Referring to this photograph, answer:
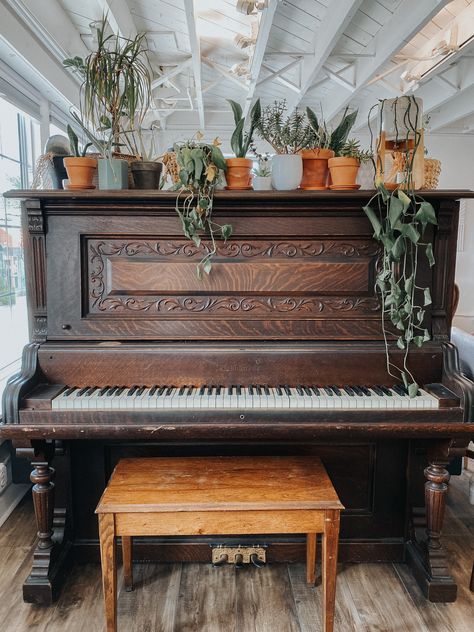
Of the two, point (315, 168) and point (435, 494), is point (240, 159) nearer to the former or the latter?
point (315, 168)

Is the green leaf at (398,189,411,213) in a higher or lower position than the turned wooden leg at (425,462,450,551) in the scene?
higher

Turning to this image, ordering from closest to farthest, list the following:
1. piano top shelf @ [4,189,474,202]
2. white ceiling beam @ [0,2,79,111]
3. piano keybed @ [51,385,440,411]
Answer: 1. piano keybed @ [51,385,440,411]
2. piano top shelf @ [4,189,474,202]
3. white ceiling beam @ [0,2,79,111]

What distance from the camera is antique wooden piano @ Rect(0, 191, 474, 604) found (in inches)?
72.8

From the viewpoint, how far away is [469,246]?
6570 millimetres

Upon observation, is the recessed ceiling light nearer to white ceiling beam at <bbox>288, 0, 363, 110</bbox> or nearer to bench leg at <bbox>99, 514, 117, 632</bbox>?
white ceiling beam at <bbox>288, 0, 363, 110</bbox>

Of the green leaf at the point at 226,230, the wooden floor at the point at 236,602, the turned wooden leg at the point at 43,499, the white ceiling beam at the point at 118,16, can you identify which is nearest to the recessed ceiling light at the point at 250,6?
the white ceiling beam at the point at 118,16

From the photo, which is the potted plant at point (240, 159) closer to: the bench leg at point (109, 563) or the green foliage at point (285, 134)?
the green foliage at point (285, 134)

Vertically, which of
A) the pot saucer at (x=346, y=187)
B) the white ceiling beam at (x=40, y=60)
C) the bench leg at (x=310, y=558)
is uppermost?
the white ceiling beam at (x=40, y=60)

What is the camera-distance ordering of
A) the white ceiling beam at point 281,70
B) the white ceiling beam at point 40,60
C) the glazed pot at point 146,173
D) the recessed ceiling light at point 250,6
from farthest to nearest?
the white ceiling beam at point 281,70
the recessed ceiling light at point 250,6
the white ceiling beam at point 40,60
the glazed pot at point 146,173

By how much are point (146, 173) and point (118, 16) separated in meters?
1.79

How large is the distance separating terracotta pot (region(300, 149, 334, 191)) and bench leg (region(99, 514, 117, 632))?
1.39 meters

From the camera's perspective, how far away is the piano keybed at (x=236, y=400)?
1688mm

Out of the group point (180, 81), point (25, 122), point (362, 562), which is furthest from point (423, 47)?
point (362, 562)

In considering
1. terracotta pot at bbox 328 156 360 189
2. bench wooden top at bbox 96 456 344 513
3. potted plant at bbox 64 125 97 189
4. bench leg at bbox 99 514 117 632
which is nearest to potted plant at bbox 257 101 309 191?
terracotta pot at bbox 328 156 360 189
